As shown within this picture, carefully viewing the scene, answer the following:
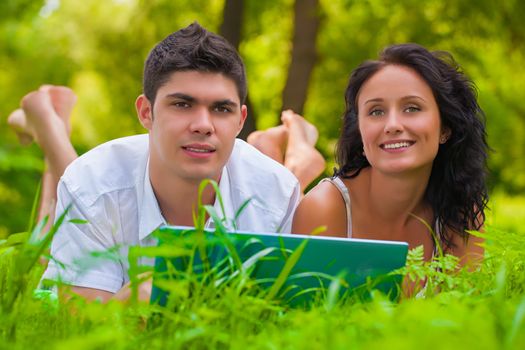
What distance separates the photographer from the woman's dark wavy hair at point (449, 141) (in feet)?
10.1

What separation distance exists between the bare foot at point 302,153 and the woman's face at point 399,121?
1.47 meters

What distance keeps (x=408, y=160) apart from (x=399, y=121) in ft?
0.55

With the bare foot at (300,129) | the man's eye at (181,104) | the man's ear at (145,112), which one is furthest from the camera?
the bare foot at (300,129)

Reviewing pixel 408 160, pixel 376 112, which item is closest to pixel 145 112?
pixel 376 112

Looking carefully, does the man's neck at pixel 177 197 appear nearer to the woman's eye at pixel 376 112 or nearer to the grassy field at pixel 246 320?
the woman's eye at pixel 376 112

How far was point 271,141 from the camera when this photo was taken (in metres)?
4.70

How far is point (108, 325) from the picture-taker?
138cm

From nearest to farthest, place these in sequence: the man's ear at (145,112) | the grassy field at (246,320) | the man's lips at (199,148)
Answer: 1. the grassy field at (246,320)
2. the man's lips at (199,148)
3. the man's ear at (145,112)

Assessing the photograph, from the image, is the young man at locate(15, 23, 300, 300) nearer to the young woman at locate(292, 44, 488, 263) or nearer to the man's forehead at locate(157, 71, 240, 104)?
the man's forehead at locate(157, 71, 240, 104)

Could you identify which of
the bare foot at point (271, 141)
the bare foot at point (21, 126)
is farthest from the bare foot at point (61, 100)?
the bare foot at point (271, 141)

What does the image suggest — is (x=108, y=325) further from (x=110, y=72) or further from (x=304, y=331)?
(x=110, y=72)

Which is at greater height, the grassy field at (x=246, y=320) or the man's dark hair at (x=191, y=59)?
the man's dark hair at (x=191, y=59)

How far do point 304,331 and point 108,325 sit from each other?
0.39 metres

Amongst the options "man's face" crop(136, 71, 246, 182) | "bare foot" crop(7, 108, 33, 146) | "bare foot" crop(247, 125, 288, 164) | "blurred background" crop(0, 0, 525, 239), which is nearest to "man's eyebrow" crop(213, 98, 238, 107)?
"man's face" crop(136, 71, 246, 182)
